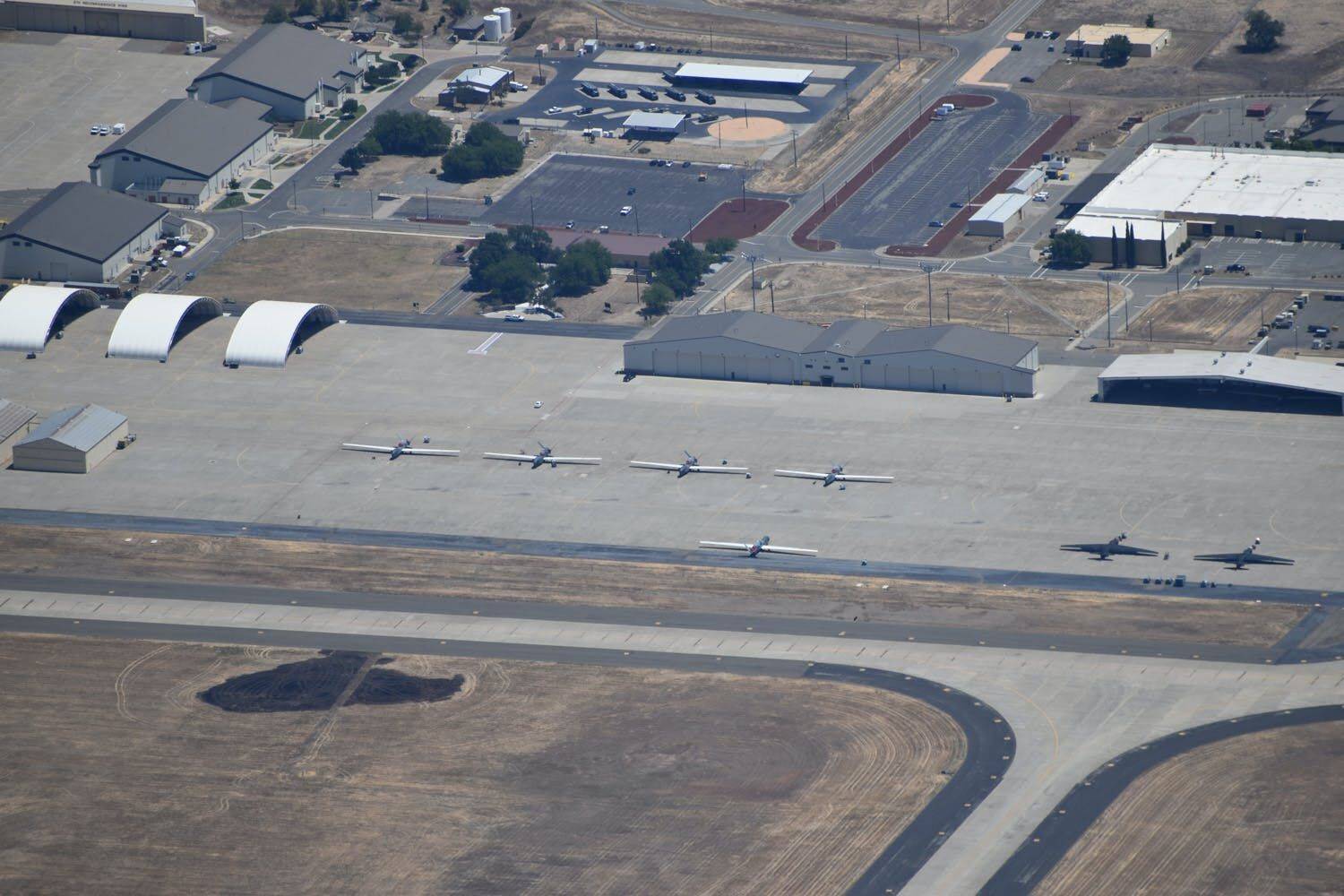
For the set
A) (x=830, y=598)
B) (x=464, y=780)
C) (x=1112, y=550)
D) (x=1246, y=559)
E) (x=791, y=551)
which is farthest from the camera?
(x=791, y=551)

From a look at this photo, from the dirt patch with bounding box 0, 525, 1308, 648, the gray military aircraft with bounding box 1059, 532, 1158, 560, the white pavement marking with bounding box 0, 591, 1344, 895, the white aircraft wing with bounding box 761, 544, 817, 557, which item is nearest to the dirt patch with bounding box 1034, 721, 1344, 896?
the white pavement marking with bounding box 0, 591, 1344, 895

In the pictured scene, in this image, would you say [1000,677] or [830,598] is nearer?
[1000,677]

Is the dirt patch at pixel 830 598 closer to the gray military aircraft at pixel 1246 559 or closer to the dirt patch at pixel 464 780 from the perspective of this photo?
the gray military aircraft at pixel 1246 559

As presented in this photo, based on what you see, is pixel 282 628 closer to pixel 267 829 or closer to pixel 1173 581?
pixel 267 829

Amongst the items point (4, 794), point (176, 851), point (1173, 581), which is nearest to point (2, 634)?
point (4, 794)

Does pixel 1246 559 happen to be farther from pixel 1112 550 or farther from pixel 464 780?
pixel 464 780

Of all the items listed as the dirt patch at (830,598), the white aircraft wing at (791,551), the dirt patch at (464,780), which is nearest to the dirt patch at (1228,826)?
the dirt patch at (464,780)

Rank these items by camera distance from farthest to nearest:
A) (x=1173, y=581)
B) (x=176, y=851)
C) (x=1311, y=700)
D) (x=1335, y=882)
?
(x=1173, y=581)
(x=1311, y=700)
(x=176, y=851)
(x=1335, y=882)

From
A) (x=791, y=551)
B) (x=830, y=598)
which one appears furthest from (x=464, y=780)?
(x=791, y=551)

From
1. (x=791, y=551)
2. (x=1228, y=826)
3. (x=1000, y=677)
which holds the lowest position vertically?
(x=1228, y=826)
